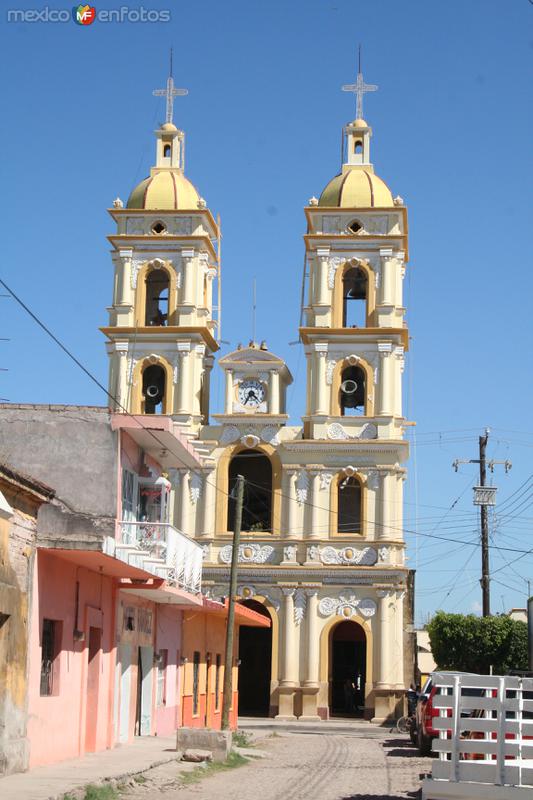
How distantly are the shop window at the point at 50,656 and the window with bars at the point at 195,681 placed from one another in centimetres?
1402

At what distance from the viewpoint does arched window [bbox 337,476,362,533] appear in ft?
164

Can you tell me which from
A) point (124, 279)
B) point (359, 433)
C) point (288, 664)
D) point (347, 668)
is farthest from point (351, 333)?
point (347, 668)

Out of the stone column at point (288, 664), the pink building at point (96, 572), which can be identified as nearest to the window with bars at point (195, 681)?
the pink building at point (96, 572)

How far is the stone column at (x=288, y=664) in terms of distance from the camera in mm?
47875

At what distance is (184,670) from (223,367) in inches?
712

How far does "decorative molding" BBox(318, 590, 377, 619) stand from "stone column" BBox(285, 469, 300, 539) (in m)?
2.81

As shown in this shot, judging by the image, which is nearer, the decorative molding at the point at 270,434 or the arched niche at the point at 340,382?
the arched niche at the point at 340,382

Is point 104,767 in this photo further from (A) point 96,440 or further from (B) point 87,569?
(A) point 96,440

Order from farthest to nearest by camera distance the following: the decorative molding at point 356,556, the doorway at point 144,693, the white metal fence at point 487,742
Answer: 1. the decorative molding at point 356,556
2. the doorway at point 144,693
3. the white metal fence at point 487,742

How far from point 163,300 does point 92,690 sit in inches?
1166

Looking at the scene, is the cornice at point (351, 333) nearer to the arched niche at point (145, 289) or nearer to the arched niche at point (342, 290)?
the arched niche at point (342, 290)

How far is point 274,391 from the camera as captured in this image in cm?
5056

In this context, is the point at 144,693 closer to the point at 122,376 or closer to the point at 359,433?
the point at 359,433

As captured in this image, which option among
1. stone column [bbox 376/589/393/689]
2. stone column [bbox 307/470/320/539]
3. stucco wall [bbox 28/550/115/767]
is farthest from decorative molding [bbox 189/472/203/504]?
stucco wall [bbox 28/550/115/767]
